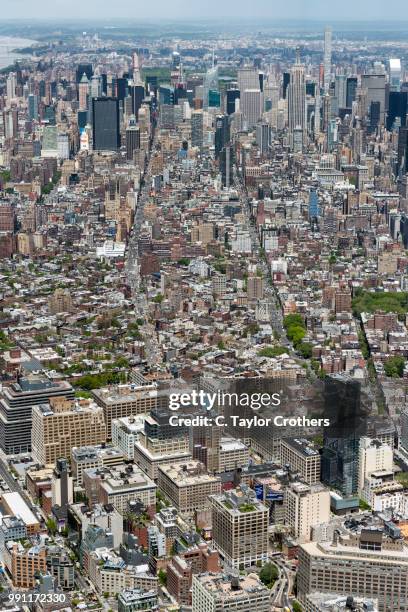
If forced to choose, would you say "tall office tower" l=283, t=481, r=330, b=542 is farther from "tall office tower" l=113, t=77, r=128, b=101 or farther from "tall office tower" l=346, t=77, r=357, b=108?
"tall office tower" l=113, t=77, r=128, b=101

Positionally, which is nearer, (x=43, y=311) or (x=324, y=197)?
(x=43, y=311)

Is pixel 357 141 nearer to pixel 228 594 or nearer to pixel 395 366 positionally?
pixel 395 366

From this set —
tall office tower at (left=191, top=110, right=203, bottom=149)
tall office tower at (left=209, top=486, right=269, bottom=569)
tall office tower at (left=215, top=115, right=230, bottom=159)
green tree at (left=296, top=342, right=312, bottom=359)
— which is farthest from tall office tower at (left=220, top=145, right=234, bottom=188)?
tall office tower at (left=209, top=486, right=269, bottom=569)

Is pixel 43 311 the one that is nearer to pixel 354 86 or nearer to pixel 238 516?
pixel 238 516

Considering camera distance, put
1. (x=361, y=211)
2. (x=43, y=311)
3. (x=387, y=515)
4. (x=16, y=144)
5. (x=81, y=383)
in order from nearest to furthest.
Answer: (x=387, y=515) < (x=81, y=383) < (x=43, y=311) < (x=361, y=211) < (x=16, y=144)

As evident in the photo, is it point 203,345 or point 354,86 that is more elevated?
point 354,86

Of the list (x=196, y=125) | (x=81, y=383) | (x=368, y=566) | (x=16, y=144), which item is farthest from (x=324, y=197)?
(x=368, y=566)

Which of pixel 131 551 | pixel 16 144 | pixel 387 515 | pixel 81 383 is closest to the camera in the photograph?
pixel 131 551
